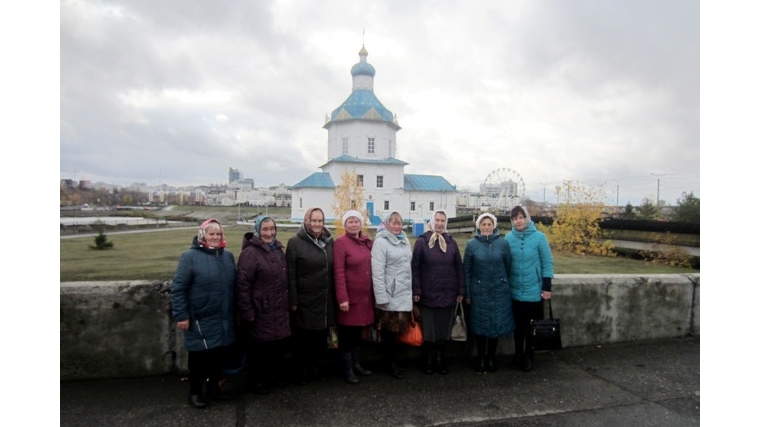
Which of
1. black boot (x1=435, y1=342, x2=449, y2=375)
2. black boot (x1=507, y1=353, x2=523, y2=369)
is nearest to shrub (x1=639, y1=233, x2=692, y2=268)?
black boot (x1=507, y1=353, x2=523, y2=369)

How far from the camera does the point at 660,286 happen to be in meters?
5.60

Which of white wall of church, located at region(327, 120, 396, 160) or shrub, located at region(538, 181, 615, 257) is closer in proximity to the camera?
shrub, located at region(538, 181, 615, 257)

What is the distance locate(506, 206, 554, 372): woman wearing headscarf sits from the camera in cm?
467

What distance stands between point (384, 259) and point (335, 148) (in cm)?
4706

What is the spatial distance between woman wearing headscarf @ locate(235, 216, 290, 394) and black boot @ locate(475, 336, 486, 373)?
2.13 meters

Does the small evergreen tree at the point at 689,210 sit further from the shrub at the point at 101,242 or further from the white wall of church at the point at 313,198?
the white wall of church at the point at 313,198

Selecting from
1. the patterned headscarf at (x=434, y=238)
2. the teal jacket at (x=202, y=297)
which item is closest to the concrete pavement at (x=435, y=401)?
the teal jacket at (x=202, y=297)

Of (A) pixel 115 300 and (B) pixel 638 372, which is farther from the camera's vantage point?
(B) pixel 638 372

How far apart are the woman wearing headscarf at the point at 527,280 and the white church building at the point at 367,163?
1640 inches

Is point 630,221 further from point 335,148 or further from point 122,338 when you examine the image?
point 335,148

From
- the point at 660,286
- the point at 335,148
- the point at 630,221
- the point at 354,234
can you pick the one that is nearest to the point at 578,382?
the point at 660,286

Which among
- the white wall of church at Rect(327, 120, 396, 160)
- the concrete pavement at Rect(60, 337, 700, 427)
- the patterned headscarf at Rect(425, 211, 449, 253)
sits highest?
the white wall of church at Rect(327, 120, 396, 160)

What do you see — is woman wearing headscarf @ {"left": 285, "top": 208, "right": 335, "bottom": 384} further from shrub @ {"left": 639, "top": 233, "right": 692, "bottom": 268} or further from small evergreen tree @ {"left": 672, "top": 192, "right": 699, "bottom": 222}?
small evergreen tree @ {"left": 672, "top": 192, "right": 699, "bottom": 222}

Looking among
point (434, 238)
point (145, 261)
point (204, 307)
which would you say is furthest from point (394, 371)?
point (145, 261)
